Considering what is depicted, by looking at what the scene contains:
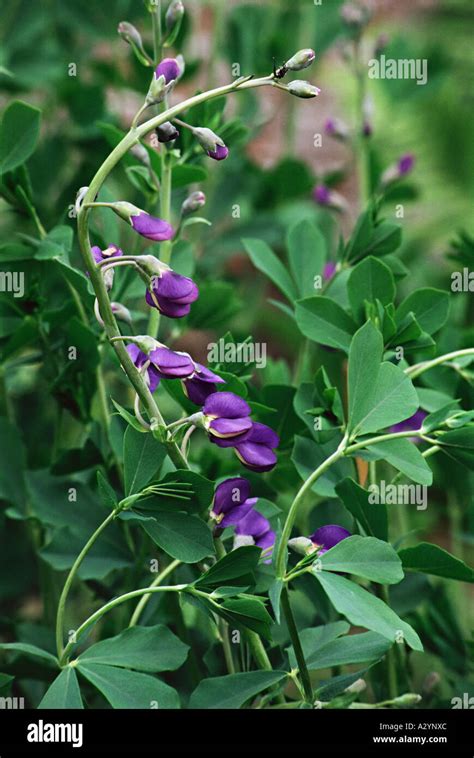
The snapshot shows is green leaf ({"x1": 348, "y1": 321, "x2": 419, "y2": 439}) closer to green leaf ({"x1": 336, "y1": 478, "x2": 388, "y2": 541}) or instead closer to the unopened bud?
green leaf ({"x1": 336, "y1": 478, "x2": 388, "y2": 541})

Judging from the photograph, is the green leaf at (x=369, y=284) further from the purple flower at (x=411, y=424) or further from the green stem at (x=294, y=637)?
the green stem at (x=294, y=637)

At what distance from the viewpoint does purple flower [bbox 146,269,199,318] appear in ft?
1.59

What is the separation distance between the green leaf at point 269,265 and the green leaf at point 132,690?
0.31m

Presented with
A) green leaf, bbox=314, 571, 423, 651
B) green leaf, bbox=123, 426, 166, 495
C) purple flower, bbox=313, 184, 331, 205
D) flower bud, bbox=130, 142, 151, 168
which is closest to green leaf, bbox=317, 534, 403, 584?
green leaf, bbox=314, 571, 423, 651

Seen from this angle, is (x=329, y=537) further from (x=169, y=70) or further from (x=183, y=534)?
(x=169, y=70)

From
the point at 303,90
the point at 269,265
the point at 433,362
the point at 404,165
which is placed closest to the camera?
the point at 303,90

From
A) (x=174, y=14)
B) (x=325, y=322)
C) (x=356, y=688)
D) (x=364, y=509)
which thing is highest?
(x=174, y=14)

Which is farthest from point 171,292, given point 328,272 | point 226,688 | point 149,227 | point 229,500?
point 328,272

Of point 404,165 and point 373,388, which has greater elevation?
point 404,165

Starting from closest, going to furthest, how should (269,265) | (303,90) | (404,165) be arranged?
(303,90)
(269,265)
(404,165)

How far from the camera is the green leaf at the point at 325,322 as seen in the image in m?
0.62

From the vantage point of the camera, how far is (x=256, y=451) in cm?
53

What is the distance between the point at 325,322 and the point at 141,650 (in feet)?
0.81

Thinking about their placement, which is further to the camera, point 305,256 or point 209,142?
point 305,256
